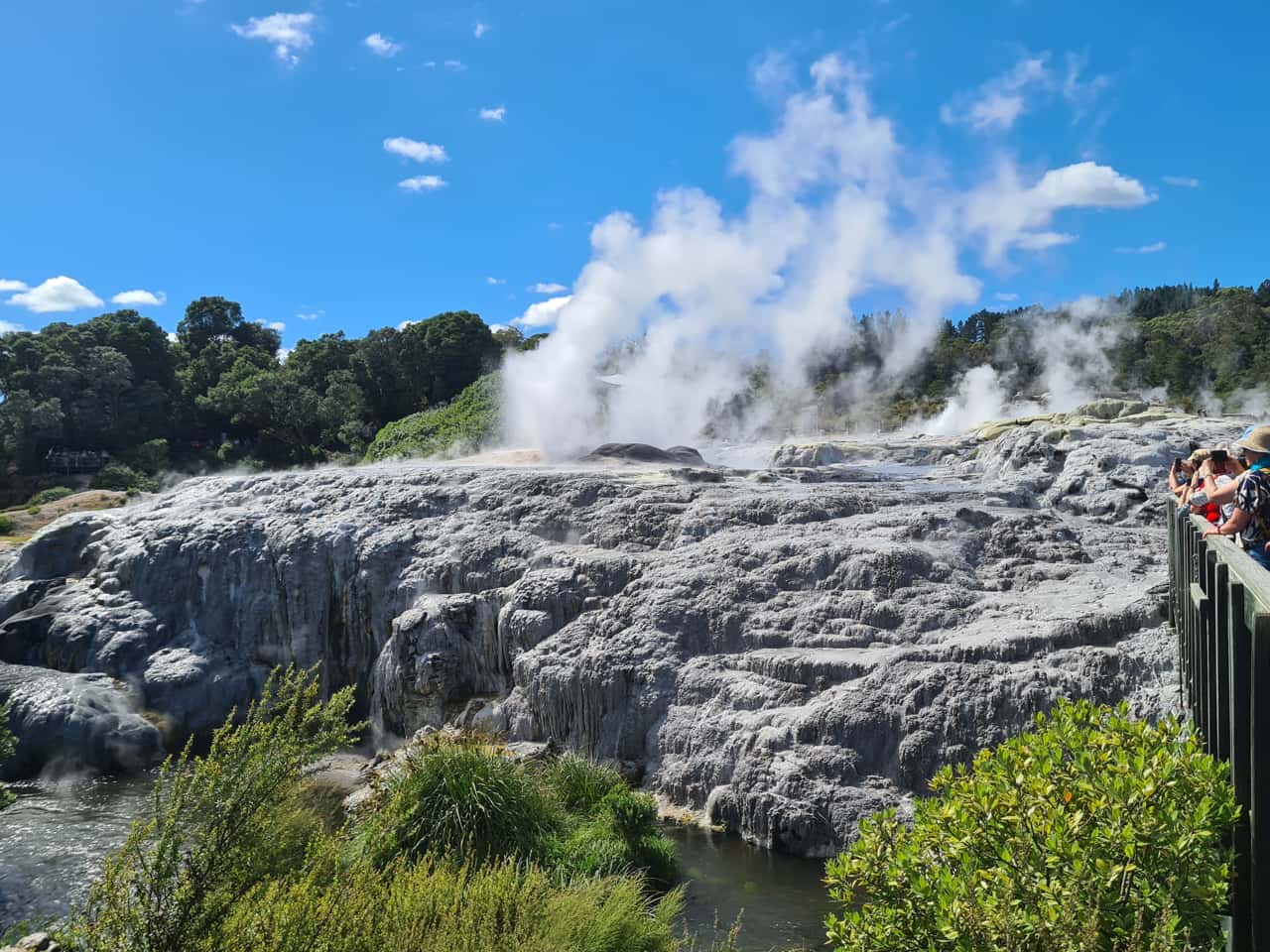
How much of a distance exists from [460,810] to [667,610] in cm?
431

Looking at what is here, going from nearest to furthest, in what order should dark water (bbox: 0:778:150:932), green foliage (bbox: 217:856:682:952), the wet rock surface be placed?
green foliage (bbox: 217:856:682:952) → dark water (bbox: 0:778:150:932) → the wet rock surface

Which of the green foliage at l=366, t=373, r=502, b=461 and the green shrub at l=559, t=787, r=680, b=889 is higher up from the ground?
the green foliage at l=366, t=373, r=502, b=461

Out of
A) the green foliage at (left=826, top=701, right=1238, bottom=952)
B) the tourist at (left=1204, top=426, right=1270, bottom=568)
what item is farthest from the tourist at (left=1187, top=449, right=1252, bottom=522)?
the green foliage at (left=826, top=701, right=1238, bottom=952)

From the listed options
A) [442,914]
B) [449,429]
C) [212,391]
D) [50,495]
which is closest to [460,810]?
[442,914]

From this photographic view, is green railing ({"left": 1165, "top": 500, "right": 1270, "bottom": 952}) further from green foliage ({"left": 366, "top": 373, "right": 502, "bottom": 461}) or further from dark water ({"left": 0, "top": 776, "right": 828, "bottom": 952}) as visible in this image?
green foliage ({"left": 366, "top": 373, "right": 502, "bottom": 461})

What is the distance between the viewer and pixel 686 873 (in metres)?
8.55

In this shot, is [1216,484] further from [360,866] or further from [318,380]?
[318,380]

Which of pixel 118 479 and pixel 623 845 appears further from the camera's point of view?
pixel 118 479

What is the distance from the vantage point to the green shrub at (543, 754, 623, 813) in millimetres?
8953

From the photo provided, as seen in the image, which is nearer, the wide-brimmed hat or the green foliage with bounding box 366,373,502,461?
the wide-brimmed hat

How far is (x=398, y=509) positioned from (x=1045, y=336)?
151 feet

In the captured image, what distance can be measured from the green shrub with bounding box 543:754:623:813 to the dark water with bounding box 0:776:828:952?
2.84 ft

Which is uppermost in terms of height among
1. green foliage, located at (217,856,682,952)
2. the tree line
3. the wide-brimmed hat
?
the tree line

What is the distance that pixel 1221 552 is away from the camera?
173 inches
